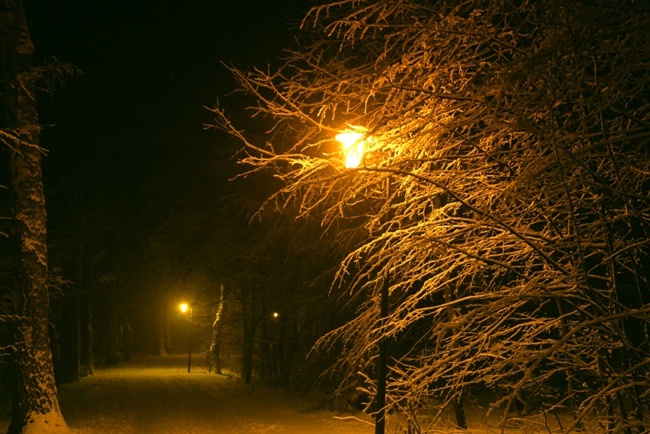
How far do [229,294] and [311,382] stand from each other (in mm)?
9581

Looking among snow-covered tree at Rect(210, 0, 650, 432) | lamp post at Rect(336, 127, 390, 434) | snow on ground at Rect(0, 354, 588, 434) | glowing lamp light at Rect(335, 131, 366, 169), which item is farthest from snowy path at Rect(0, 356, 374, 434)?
glowing lamp light at Rect(335, 131, 366, 169)

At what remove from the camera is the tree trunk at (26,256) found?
31.3 feet

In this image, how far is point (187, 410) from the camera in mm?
15695

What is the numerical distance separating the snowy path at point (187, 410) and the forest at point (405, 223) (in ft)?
4.04

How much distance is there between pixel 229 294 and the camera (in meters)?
27.3

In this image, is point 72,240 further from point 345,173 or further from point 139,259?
point 345,173

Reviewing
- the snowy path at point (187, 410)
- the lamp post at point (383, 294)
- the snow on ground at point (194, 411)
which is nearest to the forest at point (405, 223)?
the lamp post at point (383, 294)

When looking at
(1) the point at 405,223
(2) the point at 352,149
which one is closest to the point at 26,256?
(1) the point at 405,223

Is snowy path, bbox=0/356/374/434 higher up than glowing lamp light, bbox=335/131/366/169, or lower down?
lower down

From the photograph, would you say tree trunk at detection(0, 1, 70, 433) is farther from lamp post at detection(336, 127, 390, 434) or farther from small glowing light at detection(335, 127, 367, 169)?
small glowing light at detection(335, 127, 367, 169)

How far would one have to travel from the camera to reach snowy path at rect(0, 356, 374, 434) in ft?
42.2

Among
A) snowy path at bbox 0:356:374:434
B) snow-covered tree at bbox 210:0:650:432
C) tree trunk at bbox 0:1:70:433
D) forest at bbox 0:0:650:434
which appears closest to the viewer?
Answer: snow-covered tree at bbox 210:0:650:432

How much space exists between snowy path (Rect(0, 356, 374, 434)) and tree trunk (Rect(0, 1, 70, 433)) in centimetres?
258

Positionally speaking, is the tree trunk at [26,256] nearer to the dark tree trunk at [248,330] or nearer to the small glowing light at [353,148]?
the small glowing light at [353,148]
